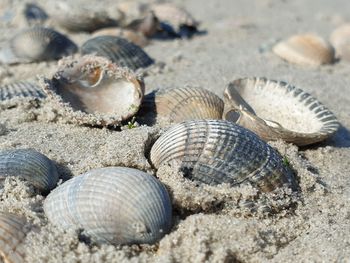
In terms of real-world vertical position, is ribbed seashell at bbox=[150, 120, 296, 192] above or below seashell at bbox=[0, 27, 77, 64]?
above

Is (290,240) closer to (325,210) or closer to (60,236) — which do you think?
(325,210)

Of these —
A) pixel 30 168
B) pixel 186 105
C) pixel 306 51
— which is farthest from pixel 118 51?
pixel 30 168

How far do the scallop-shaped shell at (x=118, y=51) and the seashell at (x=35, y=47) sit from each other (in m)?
0.43

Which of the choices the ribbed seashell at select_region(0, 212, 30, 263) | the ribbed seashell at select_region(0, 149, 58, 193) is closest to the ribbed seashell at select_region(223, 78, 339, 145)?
the ribbed seashell at select_region(0, 149, 58, 193)

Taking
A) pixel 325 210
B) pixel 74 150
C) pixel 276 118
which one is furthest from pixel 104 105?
pixel 325 210

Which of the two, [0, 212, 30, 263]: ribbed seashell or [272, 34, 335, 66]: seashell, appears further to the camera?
[272, 34, 335, 66]: seashell

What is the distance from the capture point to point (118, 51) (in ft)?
19.8

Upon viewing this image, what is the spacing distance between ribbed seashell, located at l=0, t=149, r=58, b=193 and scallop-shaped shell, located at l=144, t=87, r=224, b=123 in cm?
124

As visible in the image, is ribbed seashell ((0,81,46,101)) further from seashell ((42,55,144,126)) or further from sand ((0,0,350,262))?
seashell ((42,55,144,126))

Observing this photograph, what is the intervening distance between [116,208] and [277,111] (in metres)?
2.16

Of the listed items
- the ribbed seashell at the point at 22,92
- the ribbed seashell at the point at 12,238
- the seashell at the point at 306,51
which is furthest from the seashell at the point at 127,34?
the ribbed seashell at the point at 12,238

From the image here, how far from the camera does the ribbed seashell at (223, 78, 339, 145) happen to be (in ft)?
14.0

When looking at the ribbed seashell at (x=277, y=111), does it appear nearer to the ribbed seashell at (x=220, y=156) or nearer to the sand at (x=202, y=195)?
the sand at (x=202, y=195)

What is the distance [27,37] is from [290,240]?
4.29m
